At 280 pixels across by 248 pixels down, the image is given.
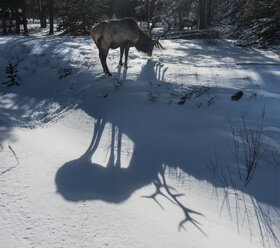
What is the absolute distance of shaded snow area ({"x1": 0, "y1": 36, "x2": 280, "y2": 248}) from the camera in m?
2.17

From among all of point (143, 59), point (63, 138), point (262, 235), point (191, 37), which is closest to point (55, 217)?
point (262, 235)

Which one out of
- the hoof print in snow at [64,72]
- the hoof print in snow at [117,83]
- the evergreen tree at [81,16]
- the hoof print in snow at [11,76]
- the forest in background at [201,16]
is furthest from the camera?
the evergreen tree at [81,16]

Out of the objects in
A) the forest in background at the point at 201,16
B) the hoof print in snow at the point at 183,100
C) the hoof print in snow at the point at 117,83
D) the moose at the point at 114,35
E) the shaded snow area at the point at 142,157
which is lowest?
the shaded snow area at the point at 142,157

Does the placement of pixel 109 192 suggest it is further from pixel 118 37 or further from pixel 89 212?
pixel 118 37

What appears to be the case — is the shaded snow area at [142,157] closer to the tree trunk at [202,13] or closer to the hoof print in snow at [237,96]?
the hoof print in snow at [237,96]

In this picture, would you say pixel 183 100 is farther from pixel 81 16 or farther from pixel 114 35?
pixel 81 16

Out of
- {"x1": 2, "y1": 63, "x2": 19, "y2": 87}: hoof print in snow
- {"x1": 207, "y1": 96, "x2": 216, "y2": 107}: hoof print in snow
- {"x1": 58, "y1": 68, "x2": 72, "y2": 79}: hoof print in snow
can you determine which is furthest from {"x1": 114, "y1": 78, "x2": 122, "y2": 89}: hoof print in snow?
{"x1": 2, "y1": 63, "x2": 19, "y2": 87}: hoof print in snow

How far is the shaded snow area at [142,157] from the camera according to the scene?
2.17m

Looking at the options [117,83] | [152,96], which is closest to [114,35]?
[117,83]

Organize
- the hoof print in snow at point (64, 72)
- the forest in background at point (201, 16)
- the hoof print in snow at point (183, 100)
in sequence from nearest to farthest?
the hoof print in snow at point (183, 100) < the hoof print in snow at point (64, 72) < the forest in background at point (201, 16)

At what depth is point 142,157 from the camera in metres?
3.81

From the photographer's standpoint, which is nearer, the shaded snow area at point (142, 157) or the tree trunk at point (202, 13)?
the shaded snow area at point (142, 157)

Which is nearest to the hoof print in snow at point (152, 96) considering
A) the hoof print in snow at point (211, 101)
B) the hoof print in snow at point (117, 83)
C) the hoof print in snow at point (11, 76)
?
the hoof print in snow at point (117, 83)

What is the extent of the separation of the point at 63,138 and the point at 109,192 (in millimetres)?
2113
